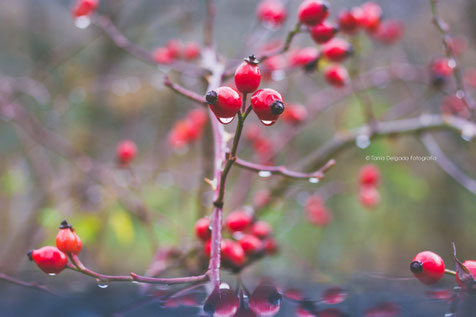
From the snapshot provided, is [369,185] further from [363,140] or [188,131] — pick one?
[188,131]

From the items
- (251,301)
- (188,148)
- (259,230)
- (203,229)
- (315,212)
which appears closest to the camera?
(251,301)

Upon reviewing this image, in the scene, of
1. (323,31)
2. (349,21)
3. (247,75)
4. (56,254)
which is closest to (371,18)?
(349,21)

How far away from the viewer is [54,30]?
2441mm

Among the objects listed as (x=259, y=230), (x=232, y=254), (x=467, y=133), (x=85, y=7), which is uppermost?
(x=85, y=7)

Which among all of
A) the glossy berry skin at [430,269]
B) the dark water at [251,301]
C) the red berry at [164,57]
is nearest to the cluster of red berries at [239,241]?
the dark water at [251,301]

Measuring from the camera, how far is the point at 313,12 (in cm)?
70

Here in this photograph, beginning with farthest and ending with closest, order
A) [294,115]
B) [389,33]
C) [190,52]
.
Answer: [389,33], [190,52], [294,115]

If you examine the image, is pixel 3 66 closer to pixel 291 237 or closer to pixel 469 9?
pixel 291 237

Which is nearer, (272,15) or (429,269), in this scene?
(429,269)

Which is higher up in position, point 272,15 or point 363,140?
point 272,15

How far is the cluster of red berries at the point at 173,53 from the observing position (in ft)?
3.67

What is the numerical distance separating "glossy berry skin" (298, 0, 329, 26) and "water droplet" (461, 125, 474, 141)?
0.50 meters

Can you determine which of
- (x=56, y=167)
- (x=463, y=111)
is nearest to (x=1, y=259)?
(x=56, y=167)

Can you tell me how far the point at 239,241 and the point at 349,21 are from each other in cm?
55
